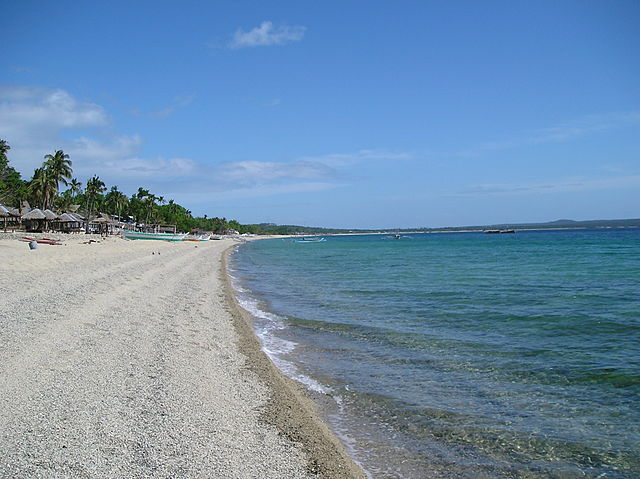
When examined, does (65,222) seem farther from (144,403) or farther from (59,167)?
(144,403)

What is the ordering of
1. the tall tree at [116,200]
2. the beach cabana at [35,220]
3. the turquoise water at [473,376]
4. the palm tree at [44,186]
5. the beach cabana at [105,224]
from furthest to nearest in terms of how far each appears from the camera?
the tall tree at [116,200] < the beach cabana at [105,224] < the palm tree at [44,186] < the beach cabana at [35,220] < the turquoise water at [473,376]

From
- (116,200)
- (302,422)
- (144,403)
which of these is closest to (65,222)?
(116,200)

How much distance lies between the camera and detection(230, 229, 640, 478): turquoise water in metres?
5.33

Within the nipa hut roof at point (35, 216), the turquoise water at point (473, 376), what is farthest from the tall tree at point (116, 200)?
the turquoise water at point (473, 376)

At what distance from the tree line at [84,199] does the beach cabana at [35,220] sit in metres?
3.85

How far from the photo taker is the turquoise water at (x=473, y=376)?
5.33 metres

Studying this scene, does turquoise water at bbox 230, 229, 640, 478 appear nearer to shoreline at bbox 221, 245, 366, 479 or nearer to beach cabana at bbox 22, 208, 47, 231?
shoreline at bbox 221, 245, 366, 479

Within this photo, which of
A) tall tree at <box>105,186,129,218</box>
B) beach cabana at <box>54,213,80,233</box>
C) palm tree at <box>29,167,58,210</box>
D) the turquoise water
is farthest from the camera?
tall tree at <box>105,186,129,218</box>

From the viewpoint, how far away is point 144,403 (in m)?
5.52

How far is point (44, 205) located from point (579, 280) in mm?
64160

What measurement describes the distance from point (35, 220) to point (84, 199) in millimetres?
44248

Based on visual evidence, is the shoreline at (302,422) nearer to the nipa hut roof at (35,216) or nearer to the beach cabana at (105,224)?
the nipa hut roof at (35,216)

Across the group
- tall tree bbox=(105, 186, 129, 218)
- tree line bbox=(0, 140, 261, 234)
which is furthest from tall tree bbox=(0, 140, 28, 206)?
tall tree bbox=(105, 186, 129, 218)

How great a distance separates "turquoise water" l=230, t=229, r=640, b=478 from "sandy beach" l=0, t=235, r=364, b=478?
757 millimetres
